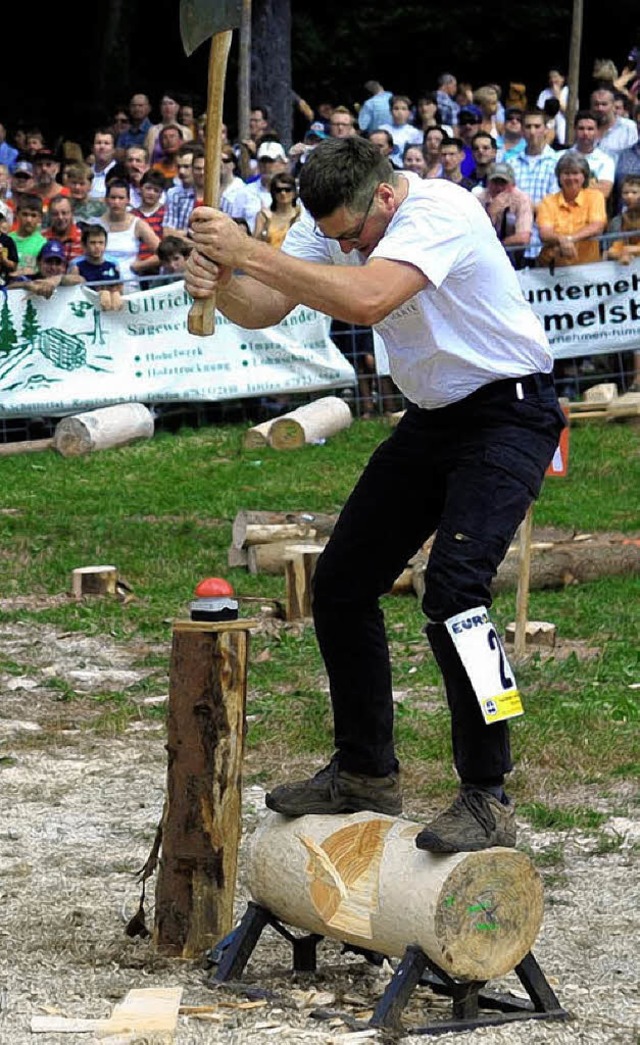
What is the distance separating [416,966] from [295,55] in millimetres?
23494

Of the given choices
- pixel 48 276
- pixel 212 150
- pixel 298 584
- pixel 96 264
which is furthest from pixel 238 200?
pixel 212 150

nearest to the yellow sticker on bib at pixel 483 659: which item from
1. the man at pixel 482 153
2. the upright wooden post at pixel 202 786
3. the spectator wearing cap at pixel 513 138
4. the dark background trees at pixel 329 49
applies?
the upright wooden post at pixel 202 786

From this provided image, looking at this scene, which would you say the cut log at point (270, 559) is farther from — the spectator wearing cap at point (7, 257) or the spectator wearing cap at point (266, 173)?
the spectator wearing cap at point (266, 173)

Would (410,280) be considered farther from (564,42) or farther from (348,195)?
(564,42)

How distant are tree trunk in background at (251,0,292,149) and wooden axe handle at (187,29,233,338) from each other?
1637 centimetres

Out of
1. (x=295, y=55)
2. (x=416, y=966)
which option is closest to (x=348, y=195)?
(x=416, y=966)

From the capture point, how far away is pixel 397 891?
14.8 ft

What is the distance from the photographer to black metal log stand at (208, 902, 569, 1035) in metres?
4.39

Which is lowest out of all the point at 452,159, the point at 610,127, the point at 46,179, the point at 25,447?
the point at 25,447

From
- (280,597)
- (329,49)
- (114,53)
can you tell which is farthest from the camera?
(329,49)

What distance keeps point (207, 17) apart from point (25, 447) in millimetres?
9476

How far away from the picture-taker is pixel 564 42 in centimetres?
2688

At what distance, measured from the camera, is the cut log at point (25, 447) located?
14070 mm

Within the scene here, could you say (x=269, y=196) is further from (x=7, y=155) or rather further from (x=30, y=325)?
(x=7, y=155)
